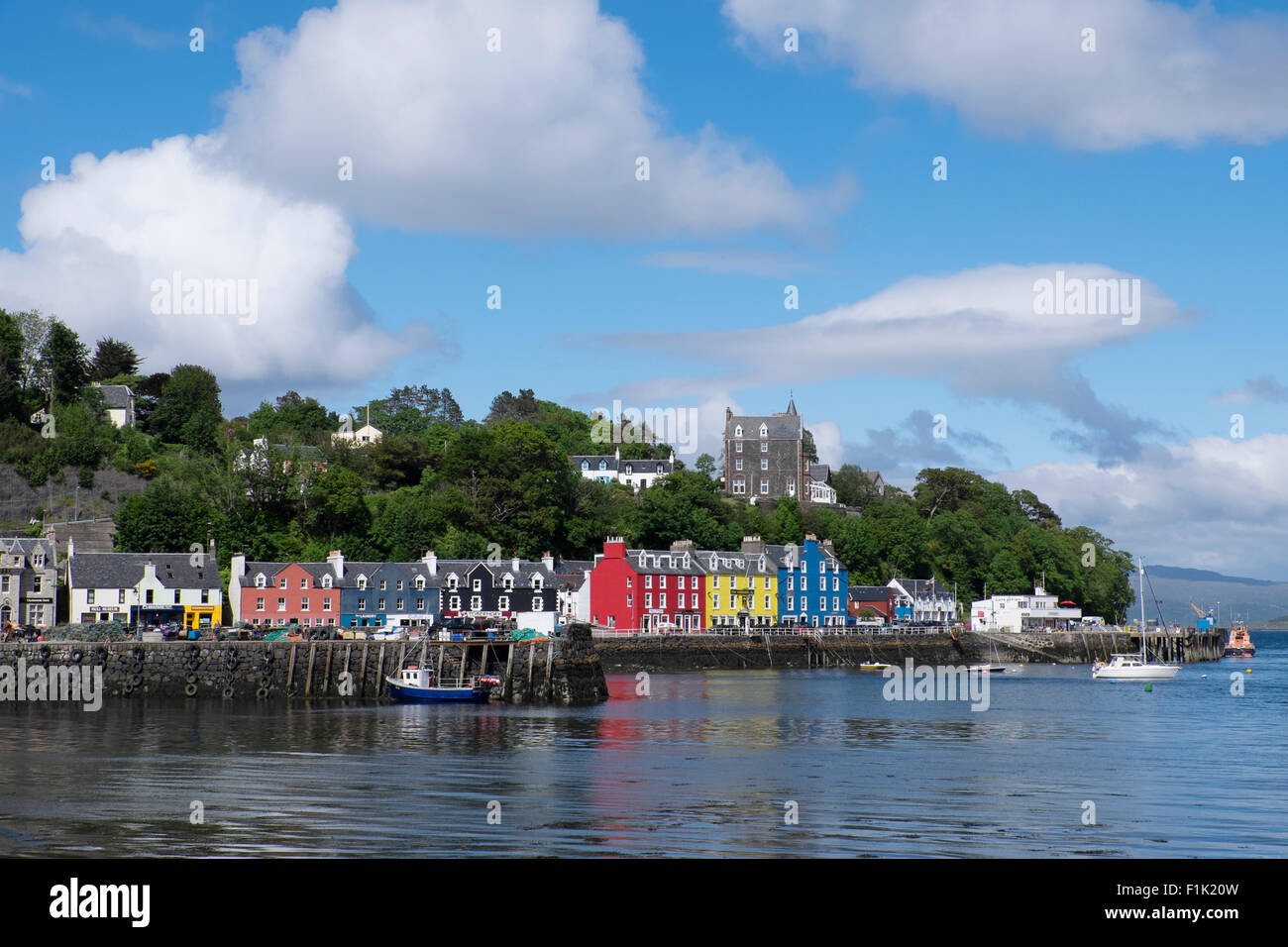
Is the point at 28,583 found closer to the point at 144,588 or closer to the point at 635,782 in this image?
the point at 144,588

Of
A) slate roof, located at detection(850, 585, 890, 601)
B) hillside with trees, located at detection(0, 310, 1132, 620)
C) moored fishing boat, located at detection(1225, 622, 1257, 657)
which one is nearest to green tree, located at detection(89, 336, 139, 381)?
hillside with trees, located at detection(0, 310, 1132, 620)

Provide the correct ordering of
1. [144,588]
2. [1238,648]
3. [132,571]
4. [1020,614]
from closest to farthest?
[144,588] < [132,571] < [1020,614] < [1238,648]

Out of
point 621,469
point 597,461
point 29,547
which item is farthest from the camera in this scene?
point 621,469

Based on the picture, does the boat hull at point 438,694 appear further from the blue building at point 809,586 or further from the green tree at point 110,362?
the green tree at point 110,362

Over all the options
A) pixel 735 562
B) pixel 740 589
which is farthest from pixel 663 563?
pixel 740 589

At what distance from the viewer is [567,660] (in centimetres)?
5828

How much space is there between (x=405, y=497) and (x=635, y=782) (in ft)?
248

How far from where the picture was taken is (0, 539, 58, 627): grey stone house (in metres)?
75.7

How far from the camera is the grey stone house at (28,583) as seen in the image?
2980 inches

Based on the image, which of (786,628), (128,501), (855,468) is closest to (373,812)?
(128,501)

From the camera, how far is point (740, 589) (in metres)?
107

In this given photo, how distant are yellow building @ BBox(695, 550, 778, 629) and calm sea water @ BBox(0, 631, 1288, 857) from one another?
46.7 meters

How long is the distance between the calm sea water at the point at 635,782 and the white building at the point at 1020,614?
2488 inches
